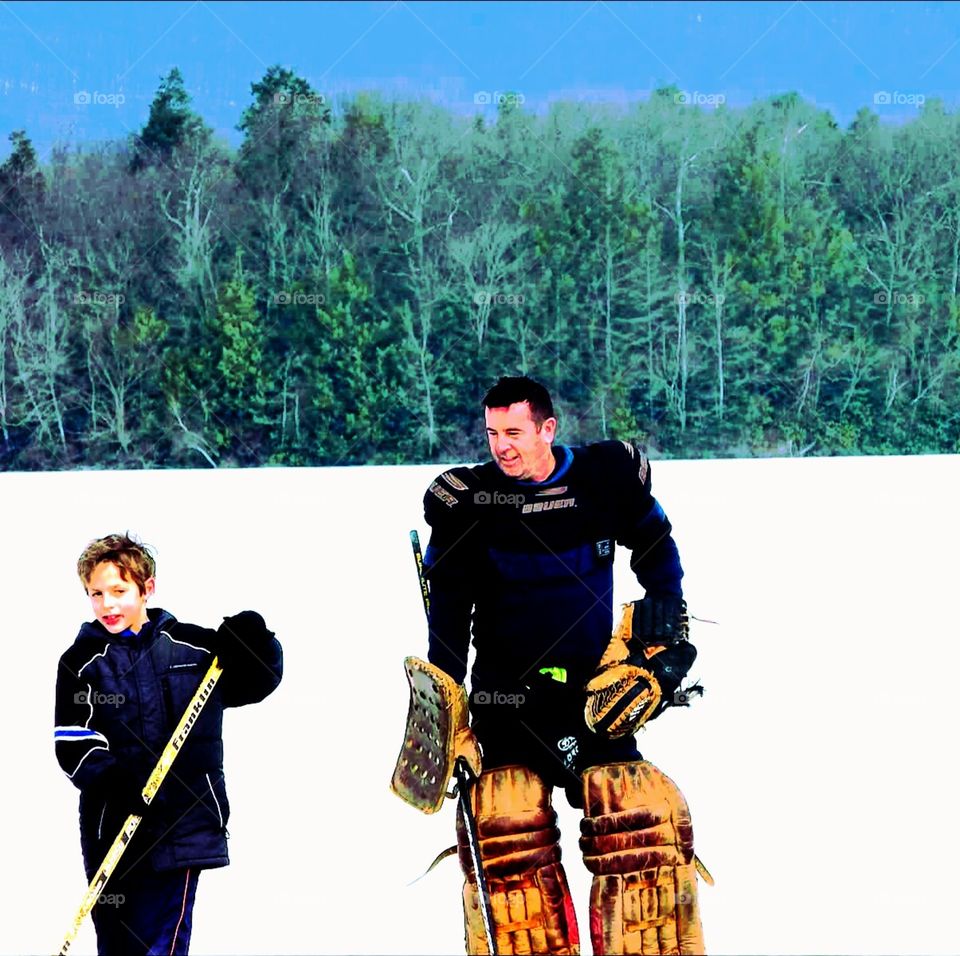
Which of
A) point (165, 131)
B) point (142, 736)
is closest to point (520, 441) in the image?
point (142, 736)

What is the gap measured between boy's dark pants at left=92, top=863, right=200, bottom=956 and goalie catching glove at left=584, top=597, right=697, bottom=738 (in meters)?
0.88

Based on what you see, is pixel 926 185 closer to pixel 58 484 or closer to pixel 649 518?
pixel 58 484

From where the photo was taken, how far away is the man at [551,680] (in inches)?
149

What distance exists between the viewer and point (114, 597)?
139 inches

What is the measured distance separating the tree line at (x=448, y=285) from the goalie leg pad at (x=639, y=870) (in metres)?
9.63

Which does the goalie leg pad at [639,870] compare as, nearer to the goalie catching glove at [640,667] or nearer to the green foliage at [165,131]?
the goalie catching glove at [640,667]

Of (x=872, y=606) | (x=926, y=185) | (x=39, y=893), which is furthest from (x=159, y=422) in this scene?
(x=39, y=893)

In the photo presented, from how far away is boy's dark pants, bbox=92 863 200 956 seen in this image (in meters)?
3.56

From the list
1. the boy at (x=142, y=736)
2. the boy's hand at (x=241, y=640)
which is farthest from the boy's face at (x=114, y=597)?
the boy's hand at (x=241, y=640)

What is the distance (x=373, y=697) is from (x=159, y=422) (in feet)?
27.9

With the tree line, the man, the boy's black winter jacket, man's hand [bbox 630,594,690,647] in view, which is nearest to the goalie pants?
the man

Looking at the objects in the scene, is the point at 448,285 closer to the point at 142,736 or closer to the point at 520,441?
the point at 520,441

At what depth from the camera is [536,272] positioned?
13.4m

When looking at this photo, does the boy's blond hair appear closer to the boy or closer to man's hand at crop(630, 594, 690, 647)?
the boy
